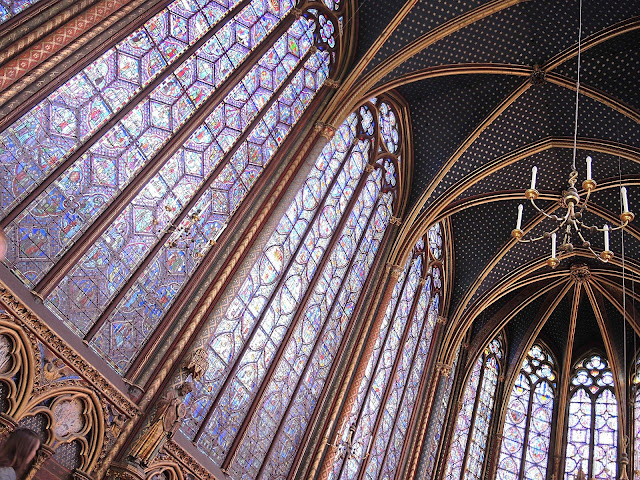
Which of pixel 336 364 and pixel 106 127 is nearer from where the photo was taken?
pixel 106 127

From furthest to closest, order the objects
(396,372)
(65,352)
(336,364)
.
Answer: (396,372)
(336,364)
(65,352)

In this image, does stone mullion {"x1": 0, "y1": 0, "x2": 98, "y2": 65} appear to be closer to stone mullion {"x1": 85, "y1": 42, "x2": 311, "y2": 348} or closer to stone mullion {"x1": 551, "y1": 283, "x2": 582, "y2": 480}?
stone mullion {"x1": 85, "y1": 42, "x2": 311, "y2": 348}

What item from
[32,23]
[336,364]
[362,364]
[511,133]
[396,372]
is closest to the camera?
[32,23]

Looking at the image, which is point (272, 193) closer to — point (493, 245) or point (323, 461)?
point (323, 461)

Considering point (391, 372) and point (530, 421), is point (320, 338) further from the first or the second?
point (530, 421)

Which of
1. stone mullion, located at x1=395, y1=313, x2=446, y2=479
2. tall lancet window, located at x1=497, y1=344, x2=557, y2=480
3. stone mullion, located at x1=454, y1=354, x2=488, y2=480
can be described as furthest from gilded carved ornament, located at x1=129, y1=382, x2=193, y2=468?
tall lancet window, located at x1=497, y1=344, x2=557, y2=480

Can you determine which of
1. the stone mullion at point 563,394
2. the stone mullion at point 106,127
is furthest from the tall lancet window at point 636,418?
the stone mullion at point 106,127

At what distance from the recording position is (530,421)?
20.1m

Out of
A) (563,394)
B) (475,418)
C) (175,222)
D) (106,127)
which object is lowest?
(175,222)

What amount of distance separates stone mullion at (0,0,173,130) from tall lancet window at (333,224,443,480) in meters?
8.01

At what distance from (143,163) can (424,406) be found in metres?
10.3

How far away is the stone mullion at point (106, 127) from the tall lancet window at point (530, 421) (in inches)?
558

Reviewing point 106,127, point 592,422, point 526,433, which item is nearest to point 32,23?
point 106,127

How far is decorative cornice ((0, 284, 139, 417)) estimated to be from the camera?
7.84 metres
